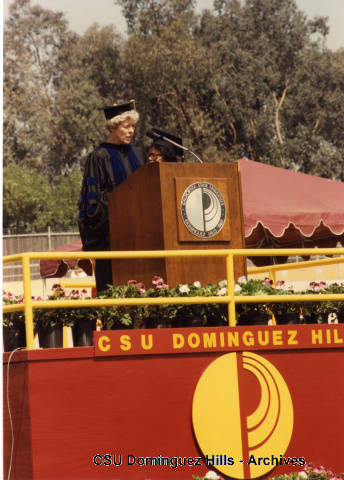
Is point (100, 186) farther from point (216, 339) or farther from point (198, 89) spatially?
point (198, 89)

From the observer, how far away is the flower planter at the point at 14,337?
5949 mm

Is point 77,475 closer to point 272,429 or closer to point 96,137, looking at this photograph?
point 272,429

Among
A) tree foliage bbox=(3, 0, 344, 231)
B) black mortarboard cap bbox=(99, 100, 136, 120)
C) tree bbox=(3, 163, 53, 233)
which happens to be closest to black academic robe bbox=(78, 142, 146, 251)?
black mortarboard cap bbox=(99, 100, 136, 120)

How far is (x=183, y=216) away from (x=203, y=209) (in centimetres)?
18

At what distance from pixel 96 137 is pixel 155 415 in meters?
40.2

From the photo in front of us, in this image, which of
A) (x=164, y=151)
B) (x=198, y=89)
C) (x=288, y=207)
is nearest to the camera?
(x=164, y=151)

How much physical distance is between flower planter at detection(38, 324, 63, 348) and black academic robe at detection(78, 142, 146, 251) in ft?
4.57

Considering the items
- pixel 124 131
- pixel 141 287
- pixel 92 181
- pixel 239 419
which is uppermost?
pixel 124 131

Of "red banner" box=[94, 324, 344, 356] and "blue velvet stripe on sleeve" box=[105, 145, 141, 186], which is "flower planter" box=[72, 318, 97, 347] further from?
"blue velvet stripe on sleeve" box=[105, 145, 141, 186]

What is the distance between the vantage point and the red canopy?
12.0 meters

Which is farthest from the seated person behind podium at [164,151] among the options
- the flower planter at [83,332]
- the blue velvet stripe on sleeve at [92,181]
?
the flower planter at [83,332]

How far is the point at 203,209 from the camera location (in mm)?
6250

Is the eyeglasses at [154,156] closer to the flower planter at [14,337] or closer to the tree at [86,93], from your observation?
the flower planter at [14,337]

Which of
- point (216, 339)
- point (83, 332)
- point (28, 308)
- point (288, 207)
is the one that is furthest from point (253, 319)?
point (288, 207)
